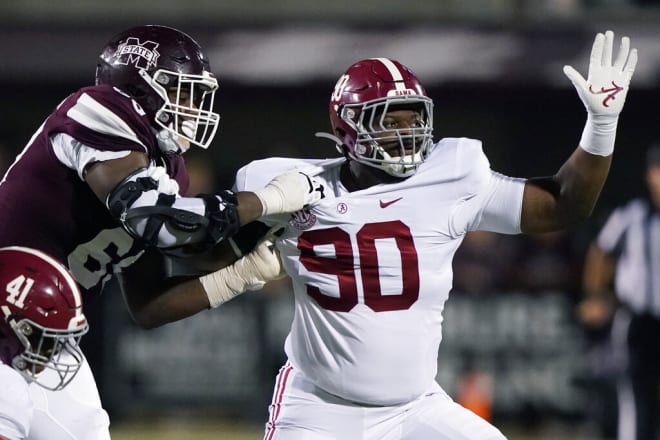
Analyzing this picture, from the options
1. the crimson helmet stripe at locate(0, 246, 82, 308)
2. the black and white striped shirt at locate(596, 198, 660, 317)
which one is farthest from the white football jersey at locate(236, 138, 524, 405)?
the black and white striped shirt at locate(596, 198, 660, 317)

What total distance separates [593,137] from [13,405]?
1770mm

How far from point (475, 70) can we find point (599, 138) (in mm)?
5458

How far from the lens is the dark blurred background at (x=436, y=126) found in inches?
299

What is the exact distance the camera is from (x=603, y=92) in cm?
362

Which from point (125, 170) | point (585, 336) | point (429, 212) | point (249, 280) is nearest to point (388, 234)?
point (429, 212)

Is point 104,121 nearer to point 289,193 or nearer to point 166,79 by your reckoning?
point 166,79

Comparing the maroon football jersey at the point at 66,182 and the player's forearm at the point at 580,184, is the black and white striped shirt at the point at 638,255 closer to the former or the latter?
the player's forearm at the point at 580,184

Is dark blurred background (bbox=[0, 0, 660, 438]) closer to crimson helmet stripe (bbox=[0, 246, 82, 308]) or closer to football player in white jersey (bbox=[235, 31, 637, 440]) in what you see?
football player in white jersey (bbox=[235, 31, 637, 440])

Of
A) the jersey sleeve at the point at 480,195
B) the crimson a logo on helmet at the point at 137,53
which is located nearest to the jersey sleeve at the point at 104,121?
the crimson a logo on helmet at the point at 137,53

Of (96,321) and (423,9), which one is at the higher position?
(423,9)

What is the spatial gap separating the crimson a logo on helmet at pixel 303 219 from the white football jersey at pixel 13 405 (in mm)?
894

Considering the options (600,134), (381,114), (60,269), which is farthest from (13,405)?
(600,134)

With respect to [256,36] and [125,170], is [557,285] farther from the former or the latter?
[125,170]

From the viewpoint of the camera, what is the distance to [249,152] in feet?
32.5
